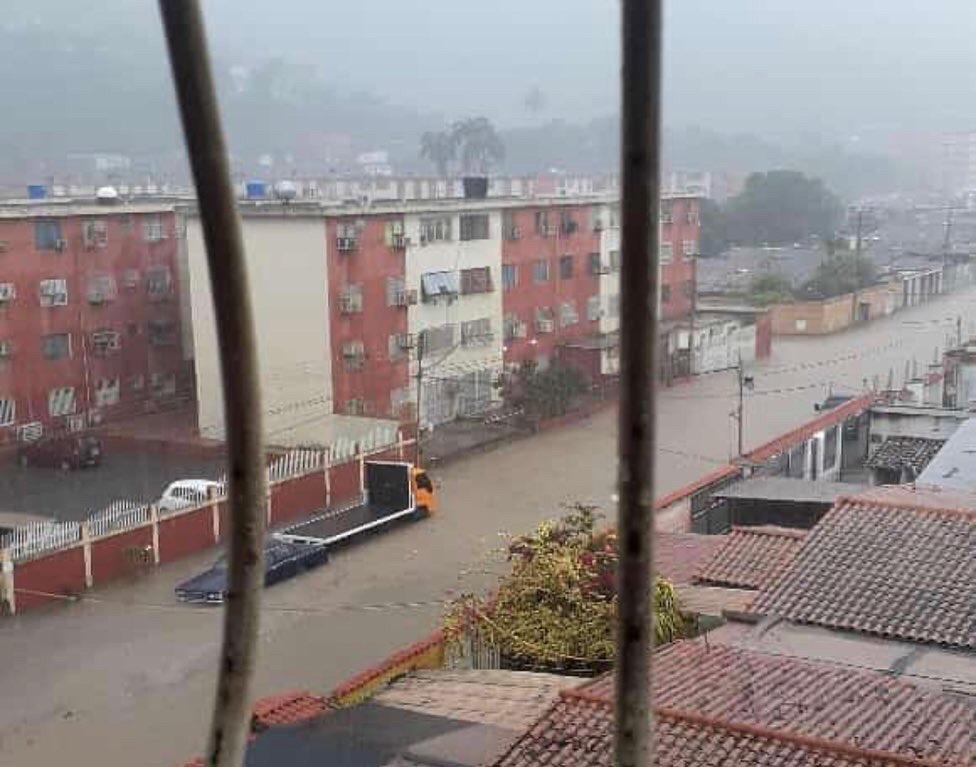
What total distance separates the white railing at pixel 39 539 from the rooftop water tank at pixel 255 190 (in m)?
7.87

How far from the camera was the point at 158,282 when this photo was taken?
1574 centimetres

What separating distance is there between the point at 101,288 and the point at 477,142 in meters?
34.5

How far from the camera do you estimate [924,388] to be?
46.1 ft

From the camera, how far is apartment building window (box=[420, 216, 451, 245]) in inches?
595

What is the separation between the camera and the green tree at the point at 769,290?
25328mm

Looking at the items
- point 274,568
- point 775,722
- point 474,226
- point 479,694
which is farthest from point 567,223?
point 775,722

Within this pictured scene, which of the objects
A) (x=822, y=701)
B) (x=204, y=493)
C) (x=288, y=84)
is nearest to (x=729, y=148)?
(x=288, y=84)

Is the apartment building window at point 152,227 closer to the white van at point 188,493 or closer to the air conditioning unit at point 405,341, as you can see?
the air conditioning unit at point 405,341

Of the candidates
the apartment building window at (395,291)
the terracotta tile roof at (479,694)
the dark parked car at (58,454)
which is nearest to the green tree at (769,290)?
the apartment building window at (395,291)

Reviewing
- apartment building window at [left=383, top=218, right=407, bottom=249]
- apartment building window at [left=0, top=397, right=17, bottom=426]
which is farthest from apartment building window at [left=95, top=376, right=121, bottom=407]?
apartment building window at [left=383, top=218, right=407, bottom=249]

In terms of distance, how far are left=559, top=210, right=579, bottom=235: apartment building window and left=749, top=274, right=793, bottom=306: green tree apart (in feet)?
28.1

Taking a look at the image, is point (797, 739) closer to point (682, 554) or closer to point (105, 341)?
point (682, 554)

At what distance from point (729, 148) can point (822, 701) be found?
79214 mm

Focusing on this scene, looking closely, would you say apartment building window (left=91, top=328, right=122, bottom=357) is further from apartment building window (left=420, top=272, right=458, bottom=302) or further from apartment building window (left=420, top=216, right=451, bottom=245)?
apartment building window (left=420, top=216, right=451, bottom=245)
